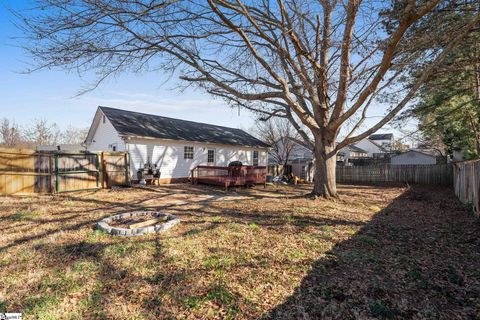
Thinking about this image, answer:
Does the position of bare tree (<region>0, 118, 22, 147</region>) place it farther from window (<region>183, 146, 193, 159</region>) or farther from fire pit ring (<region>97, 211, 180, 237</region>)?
fire pit ring (<region>97, 211, 180, 237</region>)

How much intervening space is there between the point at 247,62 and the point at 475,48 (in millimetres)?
7927

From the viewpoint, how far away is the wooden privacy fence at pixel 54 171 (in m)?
9.04

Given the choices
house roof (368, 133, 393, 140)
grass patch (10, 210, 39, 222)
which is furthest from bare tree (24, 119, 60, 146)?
house roof (368, 133, 393, 140)

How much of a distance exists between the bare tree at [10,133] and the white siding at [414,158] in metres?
54.4

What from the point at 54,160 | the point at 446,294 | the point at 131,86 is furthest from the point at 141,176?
the point at 446,294

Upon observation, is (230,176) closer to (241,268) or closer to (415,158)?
(241,268)

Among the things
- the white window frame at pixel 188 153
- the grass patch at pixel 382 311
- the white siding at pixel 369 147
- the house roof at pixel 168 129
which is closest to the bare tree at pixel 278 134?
the house roof at pixel 168 129

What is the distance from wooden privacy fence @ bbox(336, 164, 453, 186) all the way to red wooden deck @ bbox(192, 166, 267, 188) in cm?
849

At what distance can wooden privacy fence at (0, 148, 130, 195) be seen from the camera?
904 cm

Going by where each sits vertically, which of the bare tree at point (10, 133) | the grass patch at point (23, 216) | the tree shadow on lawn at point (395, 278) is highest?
the bare tree at point (10, 133)

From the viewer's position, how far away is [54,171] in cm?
998

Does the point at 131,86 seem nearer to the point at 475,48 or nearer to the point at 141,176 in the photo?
the point at 141,176

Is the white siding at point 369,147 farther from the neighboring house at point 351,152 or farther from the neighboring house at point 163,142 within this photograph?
the neighboring house at point 163,142

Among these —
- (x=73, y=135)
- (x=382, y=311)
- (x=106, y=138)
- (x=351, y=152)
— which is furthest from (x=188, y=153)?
(x=73, y=135)
